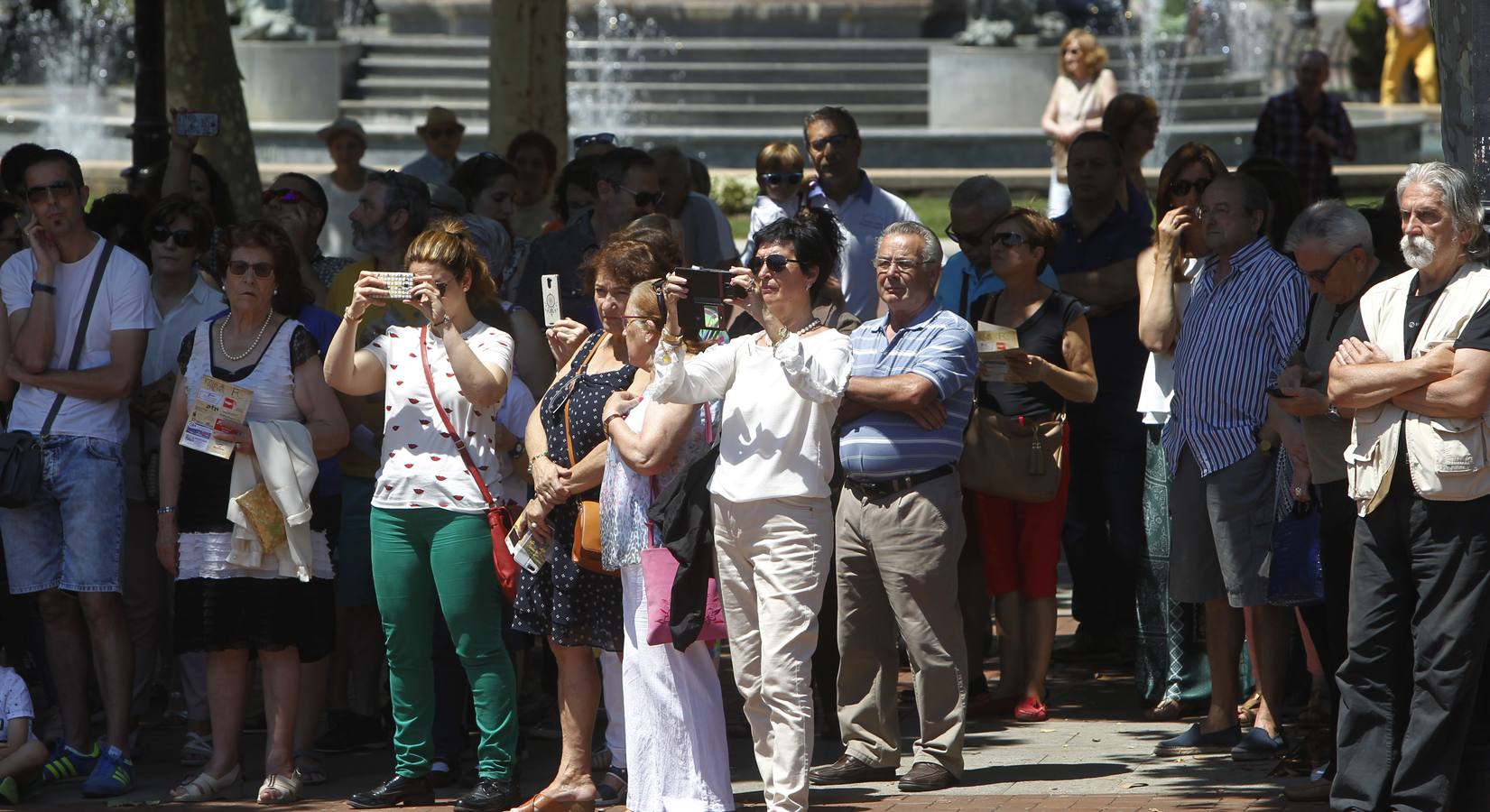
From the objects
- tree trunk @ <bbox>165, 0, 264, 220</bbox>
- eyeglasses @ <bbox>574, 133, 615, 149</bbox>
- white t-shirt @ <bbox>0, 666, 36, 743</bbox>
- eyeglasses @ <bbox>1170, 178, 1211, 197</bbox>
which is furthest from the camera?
tree trunk @ <bbox>165, 0, 264, 220</bbox>

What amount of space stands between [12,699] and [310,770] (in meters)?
1.09

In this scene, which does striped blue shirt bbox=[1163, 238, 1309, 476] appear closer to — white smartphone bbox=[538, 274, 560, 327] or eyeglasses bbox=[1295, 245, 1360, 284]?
eyeglasses bbox=[1295, 245, 1360, 284]

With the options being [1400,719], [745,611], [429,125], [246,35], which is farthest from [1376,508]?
Result: [246,35]

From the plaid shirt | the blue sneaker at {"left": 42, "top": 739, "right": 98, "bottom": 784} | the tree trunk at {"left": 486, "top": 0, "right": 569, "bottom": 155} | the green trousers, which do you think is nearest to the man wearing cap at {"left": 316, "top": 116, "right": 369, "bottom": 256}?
the tree trunk at {"left": 486, "top": 0, "right": 569, "bottom": 155}

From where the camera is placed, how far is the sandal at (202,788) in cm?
704

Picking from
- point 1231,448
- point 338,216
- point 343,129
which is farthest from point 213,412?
point 338,216

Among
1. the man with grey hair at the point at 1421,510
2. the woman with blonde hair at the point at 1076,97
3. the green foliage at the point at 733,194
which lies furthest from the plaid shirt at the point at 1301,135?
the man with grey hair at the point at 1421,510

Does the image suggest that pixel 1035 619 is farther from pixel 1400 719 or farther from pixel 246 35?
pixel 246 35

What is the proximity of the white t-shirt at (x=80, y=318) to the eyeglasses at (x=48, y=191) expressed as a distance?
231 millimetres

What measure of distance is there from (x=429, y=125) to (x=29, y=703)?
234 inches

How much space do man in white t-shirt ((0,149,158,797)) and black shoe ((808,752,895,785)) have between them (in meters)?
2.54

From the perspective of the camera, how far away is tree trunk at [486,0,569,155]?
1383 cm

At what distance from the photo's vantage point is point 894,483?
6.92 metres

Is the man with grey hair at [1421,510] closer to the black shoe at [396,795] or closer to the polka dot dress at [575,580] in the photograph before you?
the polka dot dress at [575,580]
